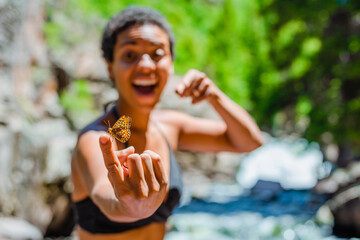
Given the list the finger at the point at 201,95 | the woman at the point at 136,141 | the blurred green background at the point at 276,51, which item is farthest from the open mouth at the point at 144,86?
the blurred green background at the point at 276,51

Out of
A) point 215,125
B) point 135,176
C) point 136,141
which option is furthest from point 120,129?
point 215,125

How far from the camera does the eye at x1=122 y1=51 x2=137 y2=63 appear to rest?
115 centimetres

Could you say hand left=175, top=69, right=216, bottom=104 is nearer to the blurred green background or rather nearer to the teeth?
the teeth

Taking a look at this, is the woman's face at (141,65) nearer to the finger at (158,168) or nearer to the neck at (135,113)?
the neck at (135,113)

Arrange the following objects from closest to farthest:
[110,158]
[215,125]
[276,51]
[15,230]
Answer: [110,158]
[215,125]
[15,230]
[276,51]

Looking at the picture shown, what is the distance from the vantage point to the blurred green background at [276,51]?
26.9 feet

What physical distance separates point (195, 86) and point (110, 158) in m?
0.63

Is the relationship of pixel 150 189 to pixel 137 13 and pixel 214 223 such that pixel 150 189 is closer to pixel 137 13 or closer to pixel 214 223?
pixel 137 13

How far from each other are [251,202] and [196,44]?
634 cm

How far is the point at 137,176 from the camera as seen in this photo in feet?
2.52

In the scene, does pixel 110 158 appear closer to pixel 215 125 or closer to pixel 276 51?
pixel 215 125

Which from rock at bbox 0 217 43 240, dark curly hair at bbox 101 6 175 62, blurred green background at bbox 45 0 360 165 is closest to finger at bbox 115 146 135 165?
dark curly hair at bbox 101 6 175 62

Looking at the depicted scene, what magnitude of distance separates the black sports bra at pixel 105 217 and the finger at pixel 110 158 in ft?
1.68

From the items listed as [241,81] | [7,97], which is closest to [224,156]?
[241,81]
